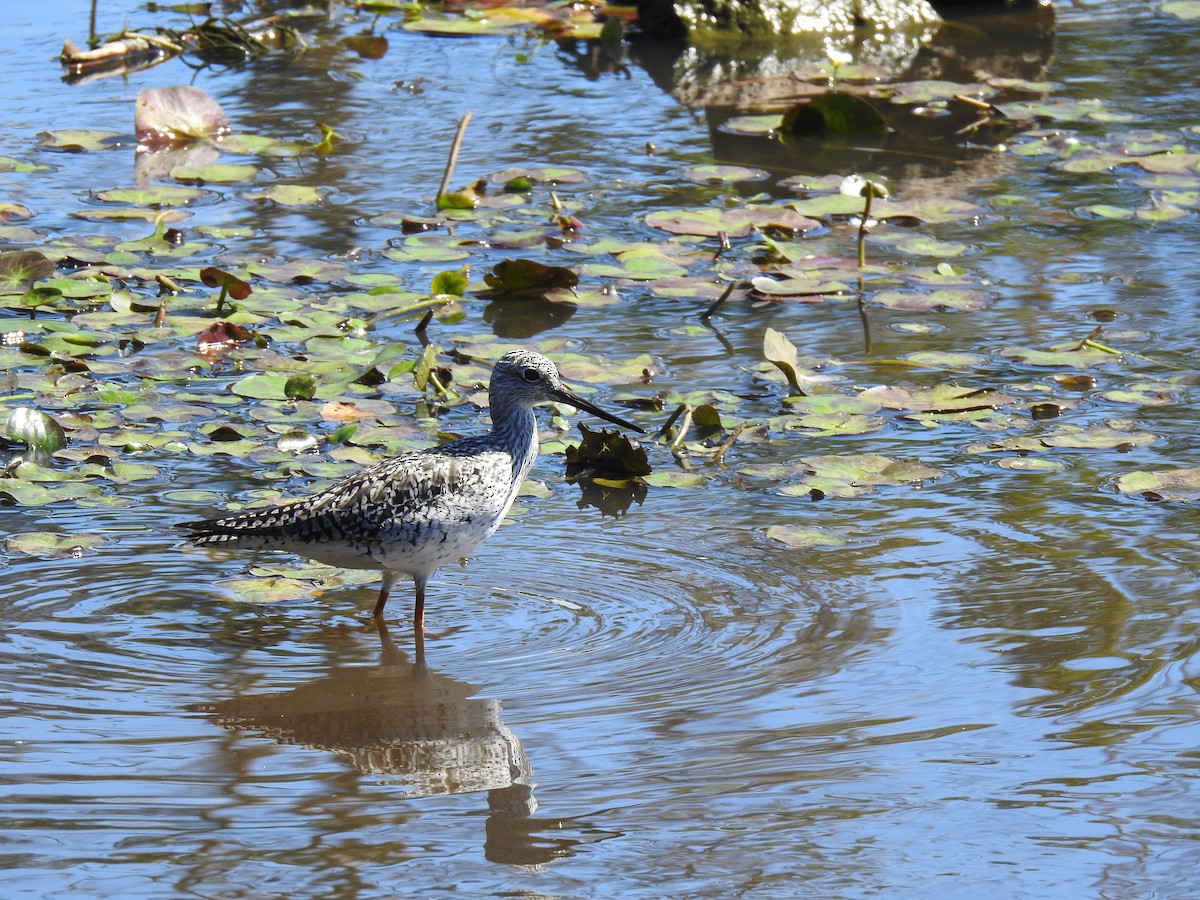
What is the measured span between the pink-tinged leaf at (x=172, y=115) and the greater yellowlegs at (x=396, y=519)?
17.2 feet

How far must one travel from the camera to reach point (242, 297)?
24.7 ft

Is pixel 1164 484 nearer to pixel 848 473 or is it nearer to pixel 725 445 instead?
pixel 848 473

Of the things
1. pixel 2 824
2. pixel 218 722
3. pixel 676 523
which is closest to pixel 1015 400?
pixel 676 523

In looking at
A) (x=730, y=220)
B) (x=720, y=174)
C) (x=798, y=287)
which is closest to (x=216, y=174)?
(x=720, y=174)

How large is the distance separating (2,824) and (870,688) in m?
2.44

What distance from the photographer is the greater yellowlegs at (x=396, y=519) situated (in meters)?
5.25

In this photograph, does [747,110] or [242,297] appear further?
[747,110]

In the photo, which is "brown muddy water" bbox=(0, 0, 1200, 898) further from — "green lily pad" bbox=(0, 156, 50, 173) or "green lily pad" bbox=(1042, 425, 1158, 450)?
"green lily pad" bbox=(0, 156, 50, 173)

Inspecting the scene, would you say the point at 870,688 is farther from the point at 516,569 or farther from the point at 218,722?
the point at 218,722

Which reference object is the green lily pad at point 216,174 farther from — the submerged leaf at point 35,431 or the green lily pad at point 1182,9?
the green lily pad at point 1182,9

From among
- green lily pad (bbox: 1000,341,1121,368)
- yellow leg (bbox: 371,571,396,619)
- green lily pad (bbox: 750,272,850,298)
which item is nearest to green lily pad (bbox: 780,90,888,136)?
green lily pad (bbox: 750,272,850,298)

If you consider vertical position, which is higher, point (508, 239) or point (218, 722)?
point (508, 239)

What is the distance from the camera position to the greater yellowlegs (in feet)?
17.2

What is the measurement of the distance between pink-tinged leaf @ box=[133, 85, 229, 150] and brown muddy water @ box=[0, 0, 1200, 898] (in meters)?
1.87
